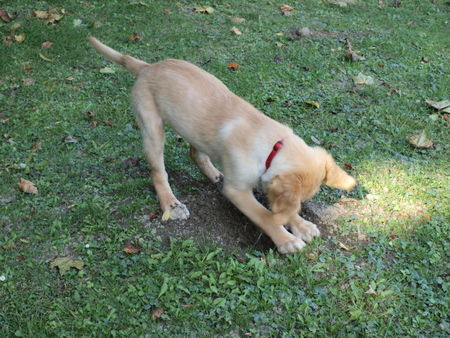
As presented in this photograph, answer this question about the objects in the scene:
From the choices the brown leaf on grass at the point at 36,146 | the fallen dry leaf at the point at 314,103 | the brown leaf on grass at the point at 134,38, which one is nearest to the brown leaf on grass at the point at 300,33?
the fallen dry leaf at the point at 314,103

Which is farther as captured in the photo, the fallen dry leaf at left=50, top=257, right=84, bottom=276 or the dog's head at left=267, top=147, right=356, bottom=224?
the fallen dry leaf at left=50, top=257, right=84, bottom=276

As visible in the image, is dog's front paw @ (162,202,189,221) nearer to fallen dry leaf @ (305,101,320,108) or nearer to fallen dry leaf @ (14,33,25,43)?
fallen dry leaf @ (305,101,320,108)

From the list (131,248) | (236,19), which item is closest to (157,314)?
(131,248)

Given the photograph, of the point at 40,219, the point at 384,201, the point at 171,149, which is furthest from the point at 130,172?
the point at 384,201

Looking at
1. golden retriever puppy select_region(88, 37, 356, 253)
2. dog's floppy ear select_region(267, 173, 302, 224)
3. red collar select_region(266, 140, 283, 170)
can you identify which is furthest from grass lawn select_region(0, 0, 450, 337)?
red collar select_region(266, 140, 283, 170)

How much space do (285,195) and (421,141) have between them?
2.36m

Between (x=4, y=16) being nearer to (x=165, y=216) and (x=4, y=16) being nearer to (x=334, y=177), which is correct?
(x=165, y=216)

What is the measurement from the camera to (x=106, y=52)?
443 centimetres

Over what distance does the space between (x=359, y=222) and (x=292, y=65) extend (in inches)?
123

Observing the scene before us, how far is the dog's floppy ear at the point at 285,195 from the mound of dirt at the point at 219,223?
503mm

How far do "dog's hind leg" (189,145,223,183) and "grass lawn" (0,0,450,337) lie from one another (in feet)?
0.33

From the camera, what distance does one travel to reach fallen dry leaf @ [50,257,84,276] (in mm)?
3354

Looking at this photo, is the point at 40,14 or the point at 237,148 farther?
the point at 40,14

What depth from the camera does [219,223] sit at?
3.80 metres
